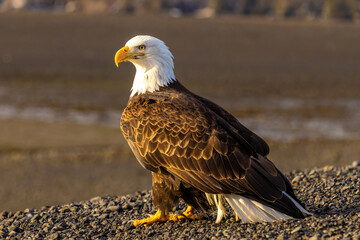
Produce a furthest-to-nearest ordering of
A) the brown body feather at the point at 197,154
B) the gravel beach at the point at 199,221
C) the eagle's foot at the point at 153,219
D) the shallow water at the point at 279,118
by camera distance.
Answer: the shallow water at the point at 279,118, the eagle's foot at the point at 153,219, the brown body feather at the point at 197,154, the gravel beach at the point at 199,221

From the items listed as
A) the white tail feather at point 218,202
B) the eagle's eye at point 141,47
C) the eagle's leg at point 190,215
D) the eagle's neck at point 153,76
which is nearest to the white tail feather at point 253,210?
the white tail feather at point 218,202

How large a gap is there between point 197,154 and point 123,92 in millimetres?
14908

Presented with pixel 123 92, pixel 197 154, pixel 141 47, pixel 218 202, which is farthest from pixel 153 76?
pixel 123 92

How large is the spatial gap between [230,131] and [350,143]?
936 cm

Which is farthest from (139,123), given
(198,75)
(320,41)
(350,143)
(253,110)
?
(320,41)

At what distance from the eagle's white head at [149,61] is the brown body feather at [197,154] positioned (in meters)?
A: 0.31

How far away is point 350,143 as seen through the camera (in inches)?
580

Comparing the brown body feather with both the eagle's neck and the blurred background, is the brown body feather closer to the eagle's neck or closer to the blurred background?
the eagle's neck

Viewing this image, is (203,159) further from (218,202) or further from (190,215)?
(190,215)

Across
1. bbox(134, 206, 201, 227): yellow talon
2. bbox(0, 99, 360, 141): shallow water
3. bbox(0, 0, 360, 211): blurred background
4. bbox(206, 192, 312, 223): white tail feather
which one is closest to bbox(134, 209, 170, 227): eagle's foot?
bbox(134, 206, 201, 227): yellow talon

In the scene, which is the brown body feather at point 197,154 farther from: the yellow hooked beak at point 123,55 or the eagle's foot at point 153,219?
the yellow hooked beak at point 123,55

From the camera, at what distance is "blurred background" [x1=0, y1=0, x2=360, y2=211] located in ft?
40.6

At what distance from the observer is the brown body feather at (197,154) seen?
19.2 feet

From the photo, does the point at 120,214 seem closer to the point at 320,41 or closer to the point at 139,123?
the point at 139,123
